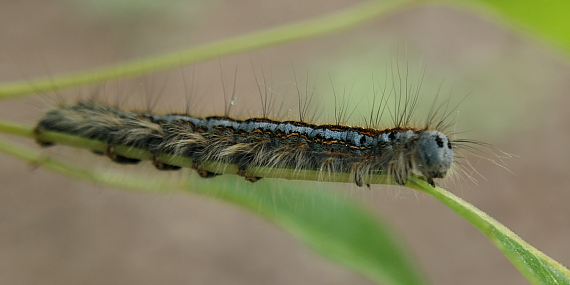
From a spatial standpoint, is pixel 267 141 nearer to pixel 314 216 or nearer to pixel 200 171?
pixel 200 171

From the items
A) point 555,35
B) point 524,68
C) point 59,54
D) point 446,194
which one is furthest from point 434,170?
point 59,54

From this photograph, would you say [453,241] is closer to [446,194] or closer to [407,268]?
[407,268]

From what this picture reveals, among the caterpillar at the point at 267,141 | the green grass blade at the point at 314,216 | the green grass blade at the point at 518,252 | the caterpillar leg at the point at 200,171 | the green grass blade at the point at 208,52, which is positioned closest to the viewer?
the green grass blade at the point at 518,252

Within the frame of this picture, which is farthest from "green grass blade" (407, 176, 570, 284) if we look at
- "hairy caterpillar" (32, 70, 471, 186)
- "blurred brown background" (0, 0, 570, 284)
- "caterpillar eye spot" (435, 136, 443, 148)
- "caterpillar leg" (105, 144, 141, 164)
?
"blurred brown background" (0, 0, 570, 284)

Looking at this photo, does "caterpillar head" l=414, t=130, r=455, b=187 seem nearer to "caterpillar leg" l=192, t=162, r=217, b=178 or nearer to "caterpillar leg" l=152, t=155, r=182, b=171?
"caterpillar leg" l=192, t=162, r=217, b=178

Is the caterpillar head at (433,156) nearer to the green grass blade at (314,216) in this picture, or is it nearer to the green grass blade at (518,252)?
the green grass blade at (518,252)

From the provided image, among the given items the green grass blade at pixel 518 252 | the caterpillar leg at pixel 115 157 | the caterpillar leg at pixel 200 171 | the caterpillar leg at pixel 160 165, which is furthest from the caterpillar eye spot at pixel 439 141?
the caterpillar leg at pixel 115 157

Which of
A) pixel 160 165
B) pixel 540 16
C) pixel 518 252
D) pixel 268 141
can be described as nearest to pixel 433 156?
pixel 518 252
